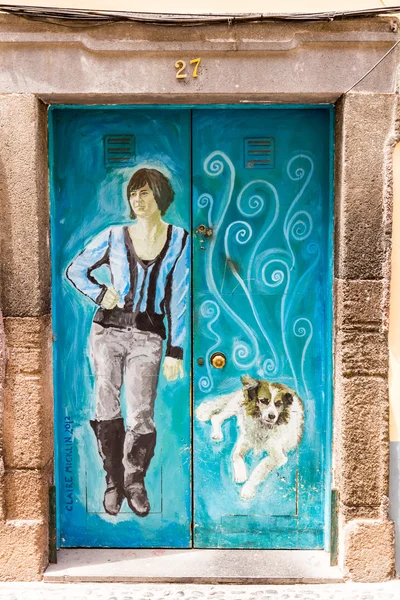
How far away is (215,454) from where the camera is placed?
4242mm

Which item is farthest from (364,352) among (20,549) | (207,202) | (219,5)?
(20,549)

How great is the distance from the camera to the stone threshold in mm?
3951

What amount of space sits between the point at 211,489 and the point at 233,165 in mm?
2035

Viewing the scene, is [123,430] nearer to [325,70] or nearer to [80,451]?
[80,451]

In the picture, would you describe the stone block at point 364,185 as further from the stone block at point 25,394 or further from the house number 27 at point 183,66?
the stone block at point 25,394

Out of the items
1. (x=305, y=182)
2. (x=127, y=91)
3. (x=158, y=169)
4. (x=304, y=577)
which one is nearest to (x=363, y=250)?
(x=305, y=182)

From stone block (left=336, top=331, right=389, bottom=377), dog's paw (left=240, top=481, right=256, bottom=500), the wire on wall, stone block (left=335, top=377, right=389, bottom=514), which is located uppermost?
the wire on wall

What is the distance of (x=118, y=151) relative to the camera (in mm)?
4098

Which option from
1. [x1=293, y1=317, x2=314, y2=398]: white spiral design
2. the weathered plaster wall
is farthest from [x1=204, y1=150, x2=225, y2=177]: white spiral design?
[x1=293, y1=317, x2=314, y2=398]: white spiral design

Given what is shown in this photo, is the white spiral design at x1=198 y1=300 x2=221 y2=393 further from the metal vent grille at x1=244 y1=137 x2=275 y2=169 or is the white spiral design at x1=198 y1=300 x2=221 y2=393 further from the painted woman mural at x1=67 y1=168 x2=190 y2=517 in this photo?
the metal vent grille at x1=244 y1=137 x2=275 y2=169

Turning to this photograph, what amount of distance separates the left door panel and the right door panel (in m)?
0.12

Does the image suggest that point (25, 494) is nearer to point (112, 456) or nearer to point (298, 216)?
point (112, 456)

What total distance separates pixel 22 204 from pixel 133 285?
83 centimetres

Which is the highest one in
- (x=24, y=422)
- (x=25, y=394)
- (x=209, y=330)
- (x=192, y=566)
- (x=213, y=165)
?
(x=213, y=165)
